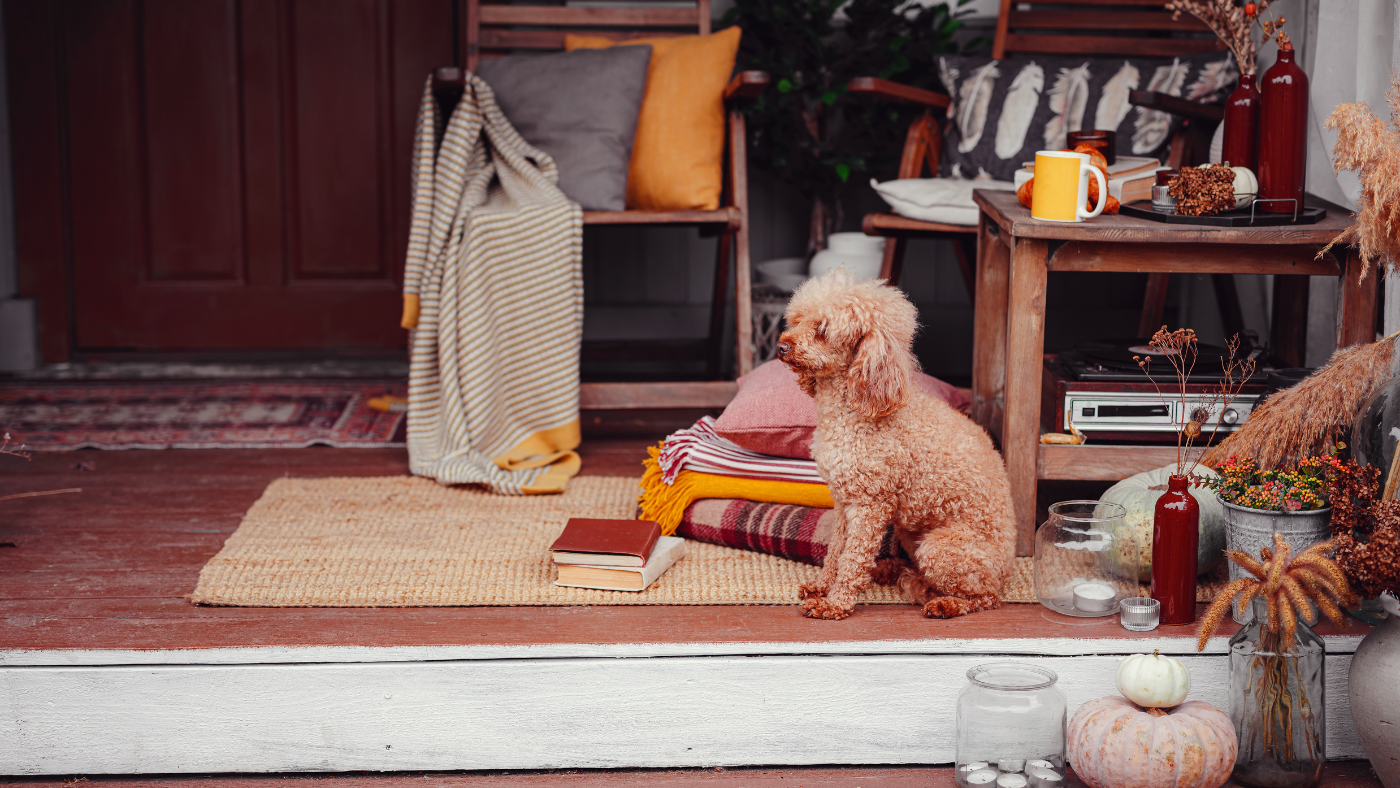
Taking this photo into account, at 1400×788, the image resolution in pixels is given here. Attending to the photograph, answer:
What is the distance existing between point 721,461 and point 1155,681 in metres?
0.80

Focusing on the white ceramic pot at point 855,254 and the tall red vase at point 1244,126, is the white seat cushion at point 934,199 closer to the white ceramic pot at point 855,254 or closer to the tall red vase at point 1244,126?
the white ceramic pot at point 855,254

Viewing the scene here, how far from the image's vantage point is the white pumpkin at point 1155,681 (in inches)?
55.9

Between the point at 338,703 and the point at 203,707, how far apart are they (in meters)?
0.17

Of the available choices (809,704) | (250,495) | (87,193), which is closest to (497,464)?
(250,495)

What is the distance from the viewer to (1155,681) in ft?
4.67

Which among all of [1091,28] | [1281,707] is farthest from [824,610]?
A: [1091,28]

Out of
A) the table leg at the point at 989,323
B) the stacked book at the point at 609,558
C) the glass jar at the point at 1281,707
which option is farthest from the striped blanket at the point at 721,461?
the glass jar at the point at 1281,707

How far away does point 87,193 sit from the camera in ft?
11.1

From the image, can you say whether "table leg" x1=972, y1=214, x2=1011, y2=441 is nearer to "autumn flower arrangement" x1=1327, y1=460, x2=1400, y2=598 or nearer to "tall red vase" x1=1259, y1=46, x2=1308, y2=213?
"tall red vase" x1=1259, y1=46, x2=1308, y2=213

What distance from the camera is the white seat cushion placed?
247cm

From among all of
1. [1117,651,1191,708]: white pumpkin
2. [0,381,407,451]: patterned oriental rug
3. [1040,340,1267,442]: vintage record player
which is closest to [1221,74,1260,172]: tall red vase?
[1040,340,1267,442]: vintage record player

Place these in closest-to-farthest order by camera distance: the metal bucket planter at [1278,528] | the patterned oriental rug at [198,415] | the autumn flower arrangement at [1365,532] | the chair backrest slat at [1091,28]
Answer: the autumn flower arrangement at [1365,532]
the metal bucket planter at [1278,528]
the patterned oriental rug at [198,415]
the chair backrest slat at [1091,28]

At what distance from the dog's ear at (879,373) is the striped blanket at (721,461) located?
1.24 feet

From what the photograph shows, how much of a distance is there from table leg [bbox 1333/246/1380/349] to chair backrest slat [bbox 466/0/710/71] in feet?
5.60
